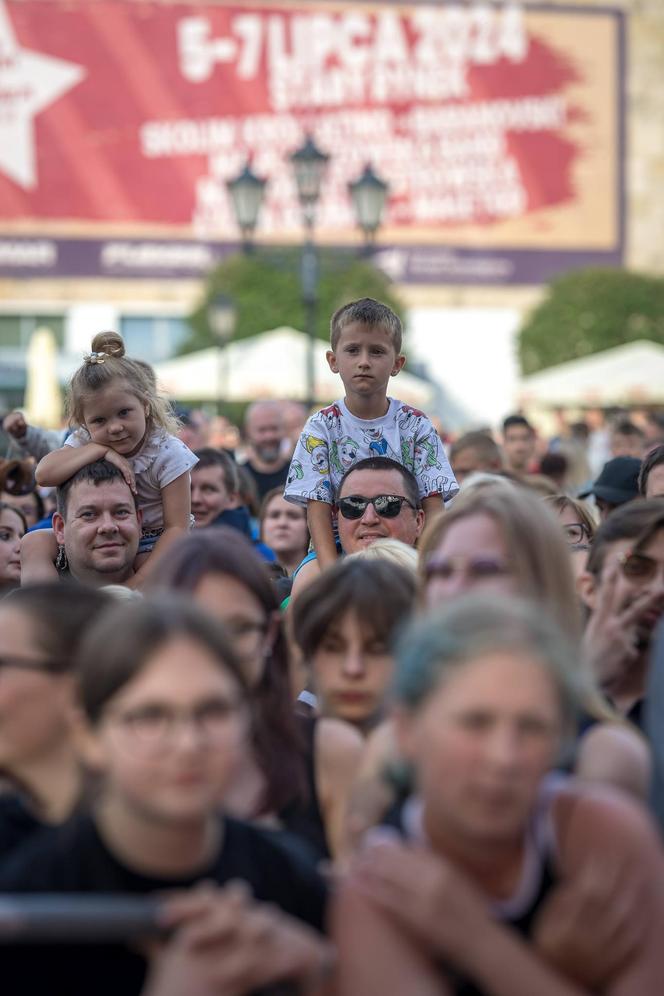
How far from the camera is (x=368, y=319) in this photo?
645 cm

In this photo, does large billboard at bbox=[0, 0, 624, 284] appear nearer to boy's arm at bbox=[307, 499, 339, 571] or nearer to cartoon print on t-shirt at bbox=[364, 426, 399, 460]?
cartoon print on t-shirt at bbox=[364, 426, 399, 460]

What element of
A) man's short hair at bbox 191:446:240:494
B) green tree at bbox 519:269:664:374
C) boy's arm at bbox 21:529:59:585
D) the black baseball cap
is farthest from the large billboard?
boy's arm at bbox 21:529:59:585

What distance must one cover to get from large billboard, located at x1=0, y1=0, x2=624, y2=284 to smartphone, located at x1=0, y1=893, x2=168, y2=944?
45350mm

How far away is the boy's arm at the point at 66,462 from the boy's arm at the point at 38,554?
0.89ft

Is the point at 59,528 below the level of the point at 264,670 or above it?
above

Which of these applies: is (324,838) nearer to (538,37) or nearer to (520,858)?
(520,858)

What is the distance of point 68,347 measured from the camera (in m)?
48.6

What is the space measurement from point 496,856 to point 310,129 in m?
46.3

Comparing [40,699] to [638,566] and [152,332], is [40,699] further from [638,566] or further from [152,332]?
[152,332]

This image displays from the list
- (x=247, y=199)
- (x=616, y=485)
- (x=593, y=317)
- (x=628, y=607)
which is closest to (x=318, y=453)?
(x=616, y=485)

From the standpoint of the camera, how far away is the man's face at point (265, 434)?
37.7 feet

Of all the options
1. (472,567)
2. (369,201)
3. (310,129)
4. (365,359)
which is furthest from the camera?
(310,129)

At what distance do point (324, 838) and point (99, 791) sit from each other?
2.03ft

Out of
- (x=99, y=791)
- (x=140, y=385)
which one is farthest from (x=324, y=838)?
(x=140, y=385)
